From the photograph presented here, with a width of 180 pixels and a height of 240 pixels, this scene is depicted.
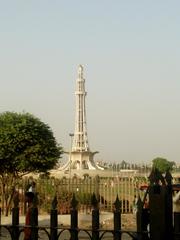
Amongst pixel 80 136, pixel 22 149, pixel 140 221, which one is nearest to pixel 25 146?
pixel 22 149

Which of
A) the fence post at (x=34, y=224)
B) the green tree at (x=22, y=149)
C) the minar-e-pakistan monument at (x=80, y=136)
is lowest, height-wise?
the fence post at (x=34, y=224)

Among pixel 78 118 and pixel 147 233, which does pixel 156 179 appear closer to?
pixel 147 233

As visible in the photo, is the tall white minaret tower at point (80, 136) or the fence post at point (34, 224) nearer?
the fence post at point (34, 224)

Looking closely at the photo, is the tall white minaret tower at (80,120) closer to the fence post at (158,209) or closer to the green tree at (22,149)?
the green tree at (22,149)

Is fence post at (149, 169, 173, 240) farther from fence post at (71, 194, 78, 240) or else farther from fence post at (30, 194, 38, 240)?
fence post at (30, 194, 38, 240)

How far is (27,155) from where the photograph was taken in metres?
30.6

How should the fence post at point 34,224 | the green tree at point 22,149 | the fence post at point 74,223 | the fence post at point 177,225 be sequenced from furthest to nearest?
the green tree at point 22,149 < the fence post at point 34,224 < the fence post at point 74,223 < the fence post at point 177,225

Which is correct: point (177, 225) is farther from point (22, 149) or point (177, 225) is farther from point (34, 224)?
point (22, 149)

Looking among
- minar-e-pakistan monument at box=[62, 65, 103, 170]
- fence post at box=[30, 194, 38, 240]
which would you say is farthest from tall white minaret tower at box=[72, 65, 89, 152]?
fence post at box=[30, 194, 38, 240]

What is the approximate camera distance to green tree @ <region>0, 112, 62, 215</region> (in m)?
30.6

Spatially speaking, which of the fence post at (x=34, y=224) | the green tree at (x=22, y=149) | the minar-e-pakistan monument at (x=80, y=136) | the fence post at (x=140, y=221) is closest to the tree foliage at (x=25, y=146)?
the green tree at (x=22, y=149)

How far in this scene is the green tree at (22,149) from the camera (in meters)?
30.6

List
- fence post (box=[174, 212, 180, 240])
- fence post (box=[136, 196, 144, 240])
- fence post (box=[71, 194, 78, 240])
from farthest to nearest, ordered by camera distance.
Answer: fence post (box=[71, 194, 78, 240])
fence post (box=[136, 196, 144, 240])
fence post (box=[174, 212, 180, 240])

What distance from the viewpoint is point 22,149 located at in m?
31.0
